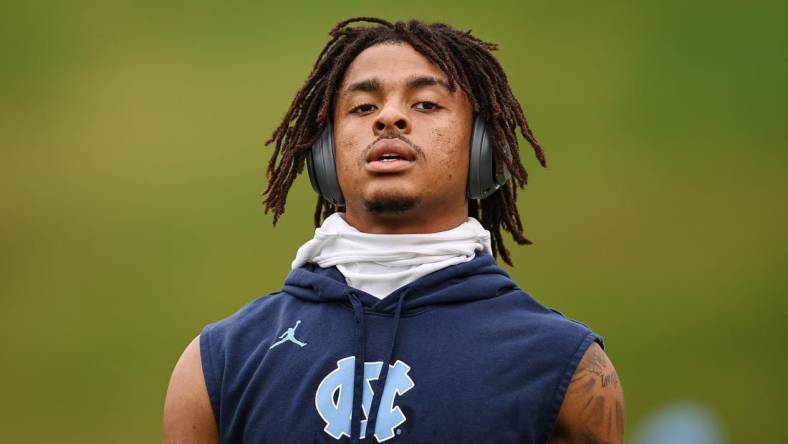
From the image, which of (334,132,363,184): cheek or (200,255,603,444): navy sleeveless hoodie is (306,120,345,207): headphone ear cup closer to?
(334,132,363,184): cheek

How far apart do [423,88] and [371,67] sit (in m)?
0.12

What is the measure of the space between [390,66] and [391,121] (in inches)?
5.7

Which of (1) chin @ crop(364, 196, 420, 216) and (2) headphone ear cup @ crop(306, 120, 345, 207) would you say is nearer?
(1) chin @ crop(364, 196, 420, 216)

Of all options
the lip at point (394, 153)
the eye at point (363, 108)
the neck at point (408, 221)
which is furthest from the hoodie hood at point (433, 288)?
the eye at point (363, 108)

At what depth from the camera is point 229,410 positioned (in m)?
2.25

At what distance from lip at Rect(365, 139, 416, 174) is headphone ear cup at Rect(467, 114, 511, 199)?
149 millimetres

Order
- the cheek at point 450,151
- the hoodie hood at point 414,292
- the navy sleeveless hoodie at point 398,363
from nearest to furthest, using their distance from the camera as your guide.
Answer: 1. the navy sleeveless hoodie at point 398,363
2. the hoodie hood at point 414,292
3. the cheek at point 450,151

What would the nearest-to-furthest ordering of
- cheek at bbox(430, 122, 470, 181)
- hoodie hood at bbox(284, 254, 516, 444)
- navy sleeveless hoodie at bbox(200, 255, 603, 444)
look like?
navy sleeveless hoodie at bbox(200, 255, 603, 444), hoodie hood at bbox(284, 254, 516, 444), cheek at bbox(430, 122, 470, 181)

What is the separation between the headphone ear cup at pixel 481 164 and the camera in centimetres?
240

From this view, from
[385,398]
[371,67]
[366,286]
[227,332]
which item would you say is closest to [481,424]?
[385,398]

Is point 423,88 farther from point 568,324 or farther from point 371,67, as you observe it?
point 568,324

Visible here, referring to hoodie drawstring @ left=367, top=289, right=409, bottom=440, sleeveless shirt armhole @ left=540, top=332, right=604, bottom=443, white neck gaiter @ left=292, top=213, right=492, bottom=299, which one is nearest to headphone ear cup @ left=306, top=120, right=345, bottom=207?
white neck gaiter @ left=292, top=213, right=492, bottom=299

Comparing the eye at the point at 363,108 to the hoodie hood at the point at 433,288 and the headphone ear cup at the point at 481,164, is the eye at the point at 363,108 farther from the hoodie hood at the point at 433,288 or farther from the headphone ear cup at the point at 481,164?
the hoodie hood at the point at 433,288

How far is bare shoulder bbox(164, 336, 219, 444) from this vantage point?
2.27 metres
